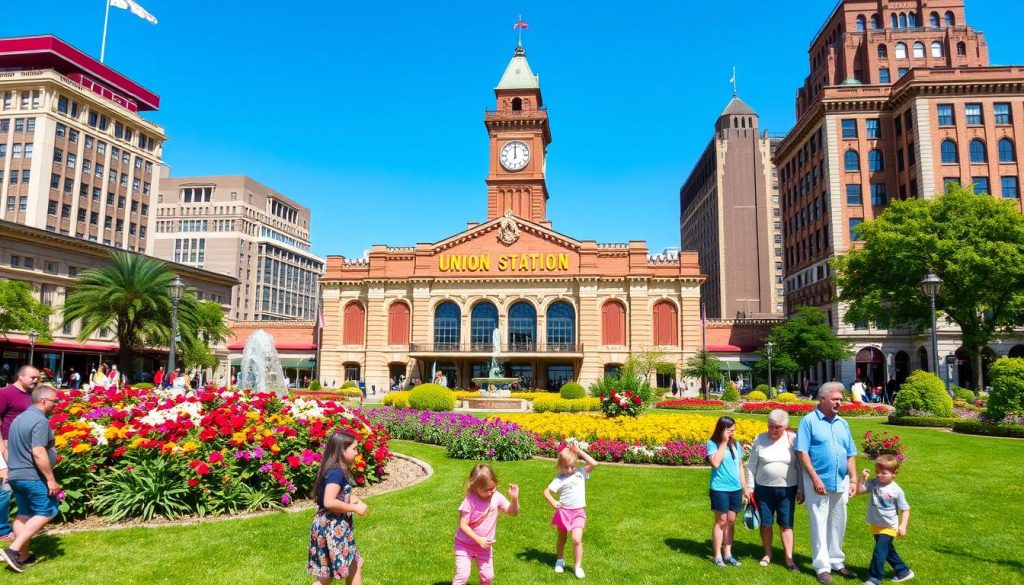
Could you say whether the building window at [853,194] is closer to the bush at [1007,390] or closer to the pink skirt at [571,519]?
the bush at [1007,390]

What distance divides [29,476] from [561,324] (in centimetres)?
4704

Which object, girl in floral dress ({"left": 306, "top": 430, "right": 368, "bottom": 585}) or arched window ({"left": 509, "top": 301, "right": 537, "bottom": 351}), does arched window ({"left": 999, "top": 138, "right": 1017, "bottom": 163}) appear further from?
girl in floral dress ({"left": 306, "top": 430, "right": 368, "bottom": 585})

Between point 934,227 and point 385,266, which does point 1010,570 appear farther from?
point 385,266

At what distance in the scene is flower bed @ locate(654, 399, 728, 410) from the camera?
108 ft

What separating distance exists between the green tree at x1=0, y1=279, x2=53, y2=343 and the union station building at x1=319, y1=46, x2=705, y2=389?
71.2 ft

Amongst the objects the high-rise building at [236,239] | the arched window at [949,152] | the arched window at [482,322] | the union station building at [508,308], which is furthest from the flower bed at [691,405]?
the high-rise building at [236,239]

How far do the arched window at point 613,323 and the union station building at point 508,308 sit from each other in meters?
0.09

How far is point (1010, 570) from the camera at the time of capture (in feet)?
23.9

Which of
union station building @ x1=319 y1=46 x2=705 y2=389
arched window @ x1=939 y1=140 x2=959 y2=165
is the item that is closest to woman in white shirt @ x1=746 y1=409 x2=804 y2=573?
union station building @ x1=319 y1=46 x2=705 y2=389

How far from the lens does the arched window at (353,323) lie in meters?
55.6

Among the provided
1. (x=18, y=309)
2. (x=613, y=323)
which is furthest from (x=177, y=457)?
(x=613, y=323)

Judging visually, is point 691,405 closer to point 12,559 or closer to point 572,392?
point 572,392

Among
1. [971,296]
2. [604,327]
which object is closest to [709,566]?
[971,296]

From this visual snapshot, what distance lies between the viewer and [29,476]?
6.92m
